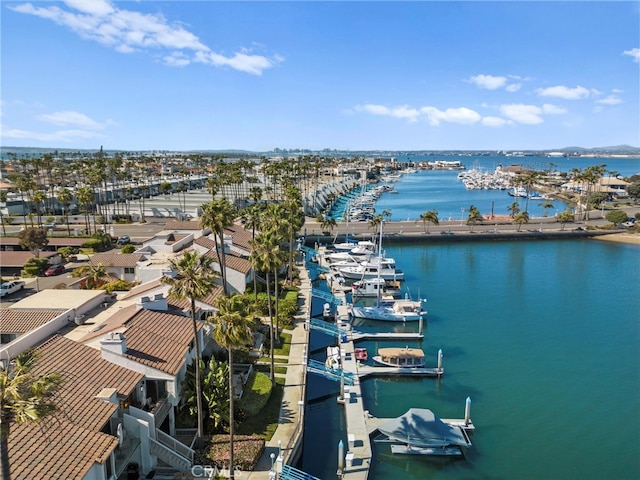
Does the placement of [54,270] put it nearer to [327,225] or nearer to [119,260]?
[119,260]

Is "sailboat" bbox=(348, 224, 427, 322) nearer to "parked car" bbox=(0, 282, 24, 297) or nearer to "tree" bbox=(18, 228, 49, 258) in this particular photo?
"parked car" bbox=(0, 282, 24, 297)

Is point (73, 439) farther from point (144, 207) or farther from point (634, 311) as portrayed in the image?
point (144, 207)

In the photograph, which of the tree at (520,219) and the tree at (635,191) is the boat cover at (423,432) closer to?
the tree at (520,219)

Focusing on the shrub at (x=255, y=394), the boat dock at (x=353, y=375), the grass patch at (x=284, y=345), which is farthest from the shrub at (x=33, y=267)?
the shrub at (x=255, y=394)

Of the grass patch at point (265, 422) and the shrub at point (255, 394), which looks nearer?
the grass patch at point (265, 422)

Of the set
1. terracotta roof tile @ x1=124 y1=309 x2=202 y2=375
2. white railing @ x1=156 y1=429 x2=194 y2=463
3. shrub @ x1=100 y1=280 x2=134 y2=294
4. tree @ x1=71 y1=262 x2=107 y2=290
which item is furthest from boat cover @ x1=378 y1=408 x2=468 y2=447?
tree @ x1=71 y1=262 x2=107 y2=290
